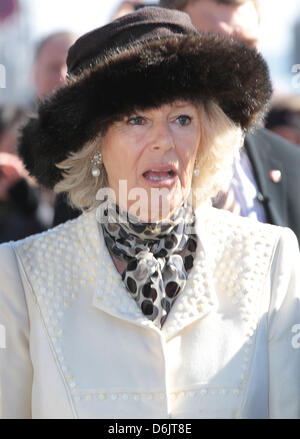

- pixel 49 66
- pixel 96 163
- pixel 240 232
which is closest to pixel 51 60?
pixel 49 66

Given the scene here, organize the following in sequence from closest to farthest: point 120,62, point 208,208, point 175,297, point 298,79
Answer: point 120,62
point 175,297
point 208,208
point 298,79

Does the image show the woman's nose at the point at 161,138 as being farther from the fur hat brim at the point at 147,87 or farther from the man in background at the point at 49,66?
the man in background at the point at 49,66

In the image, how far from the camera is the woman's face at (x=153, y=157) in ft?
8.60

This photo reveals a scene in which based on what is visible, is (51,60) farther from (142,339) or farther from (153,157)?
(142,339)

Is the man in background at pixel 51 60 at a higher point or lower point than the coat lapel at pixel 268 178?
higher

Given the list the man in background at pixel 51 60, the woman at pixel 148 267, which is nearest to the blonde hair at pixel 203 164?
the woman at pixel 148 267

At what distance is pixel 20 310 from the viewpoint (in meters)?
2.62

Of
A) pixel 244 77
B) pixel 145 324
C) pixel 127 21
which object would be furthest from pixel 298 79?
pixel 145 324

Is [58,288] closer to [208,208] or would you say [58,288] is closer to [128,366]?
[128,366]

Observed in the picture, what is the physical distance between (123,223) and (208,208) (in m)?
0.36

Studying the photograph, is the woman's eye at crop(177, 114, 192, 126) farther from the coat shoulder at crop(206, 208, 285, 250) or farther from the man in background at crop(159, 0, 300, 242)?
the man in background at crop(159, 0, 300, 242)

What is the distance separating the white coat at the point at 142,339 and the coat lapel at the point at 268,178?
2.83 ft

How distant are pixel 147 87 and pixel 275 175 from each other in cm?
137

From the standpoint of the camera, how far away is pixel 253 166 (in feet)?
12.2
